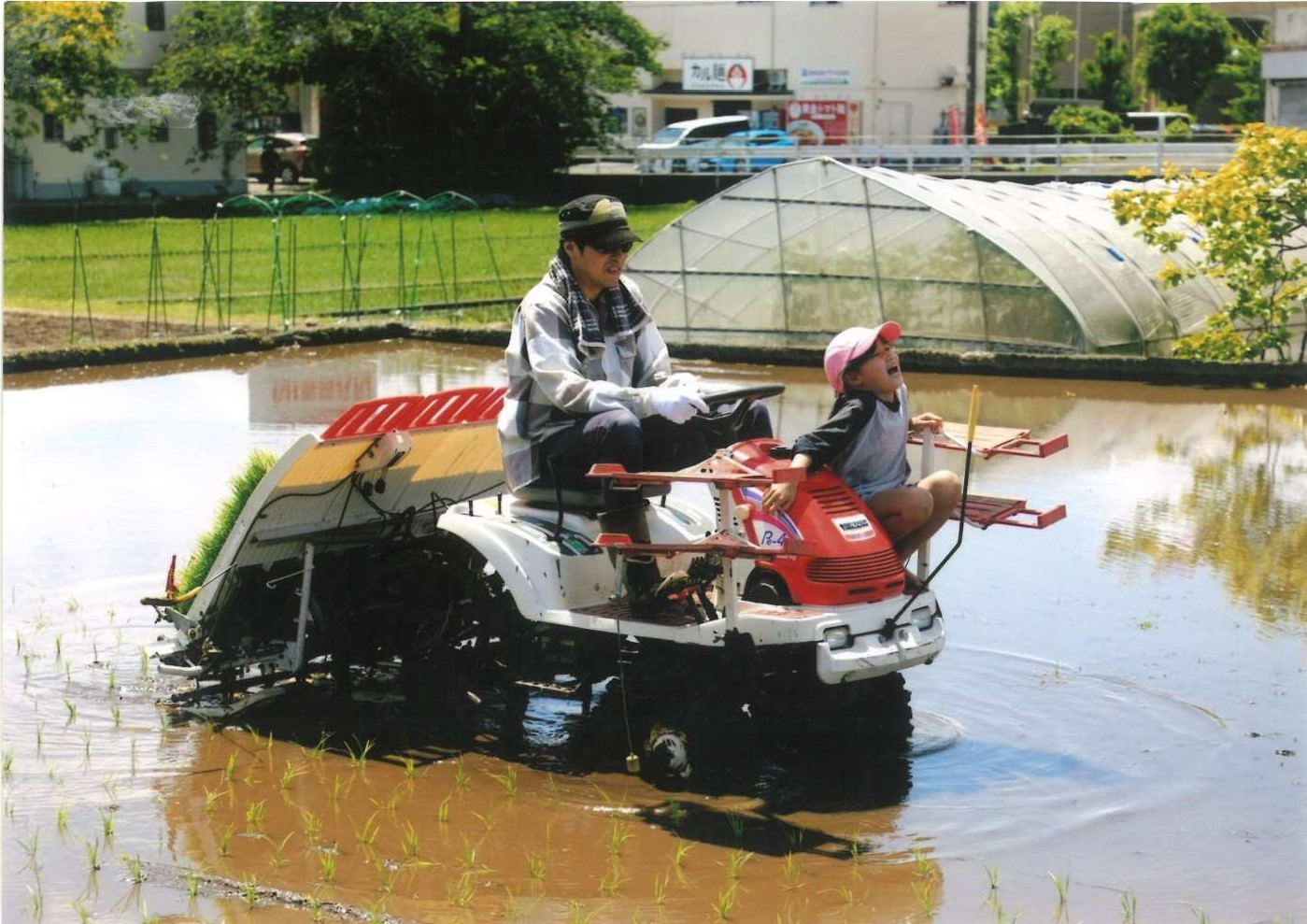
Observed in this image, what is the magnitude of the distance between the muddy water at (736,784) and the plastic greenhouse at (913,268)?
828 cm

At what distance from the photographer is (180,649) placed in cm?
743

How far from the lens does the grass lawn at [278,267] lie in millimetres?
23203

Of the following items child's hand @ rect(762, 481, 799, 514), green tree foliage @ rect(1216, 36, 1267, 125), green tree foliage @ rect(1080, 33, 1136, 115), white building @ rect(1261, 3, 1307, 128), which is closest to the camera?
child's hand @ rect(762, 481, 799, 514)

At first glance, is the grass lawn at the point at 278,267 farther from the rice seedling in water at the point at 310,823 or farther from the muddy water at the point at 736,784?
the rice seedling in water at the point at 310,823

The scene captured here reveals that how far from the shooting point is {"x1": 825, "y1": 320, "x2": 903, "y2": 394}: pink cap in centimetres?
668

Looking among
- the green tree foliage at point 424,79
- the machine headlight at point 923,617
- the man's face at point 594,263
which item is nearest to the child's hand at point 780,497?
the machine headlight at point 923,617

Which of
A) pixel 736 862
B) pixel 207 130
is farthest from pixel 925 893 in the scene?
pixel 207 130

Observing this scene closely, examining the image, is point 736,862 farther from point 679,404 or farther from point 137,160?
point 137,160

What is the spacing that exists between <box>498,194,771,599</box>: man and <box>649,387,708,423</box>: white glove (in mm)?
143

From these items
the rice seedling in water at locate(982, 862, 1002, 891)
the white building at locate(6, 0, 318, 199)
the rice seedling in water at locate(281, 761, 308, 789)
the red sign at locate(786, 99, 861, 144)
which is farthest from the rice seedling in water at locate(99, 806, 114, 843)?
the red sign at locate(786, 99, 861, 144)

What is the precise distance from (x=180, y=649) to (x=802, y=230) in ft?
44.6

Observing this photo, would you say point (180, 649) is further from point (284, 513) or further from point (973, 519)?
point (973, 519)

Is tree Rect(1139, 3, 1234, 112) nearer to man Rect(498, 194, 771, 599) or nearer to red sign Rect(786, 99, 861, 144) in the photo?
red sign Rect(786, 99, 861, 144)

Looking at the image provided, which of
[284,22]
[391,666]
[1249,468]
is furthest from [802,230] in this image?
[284,22]
